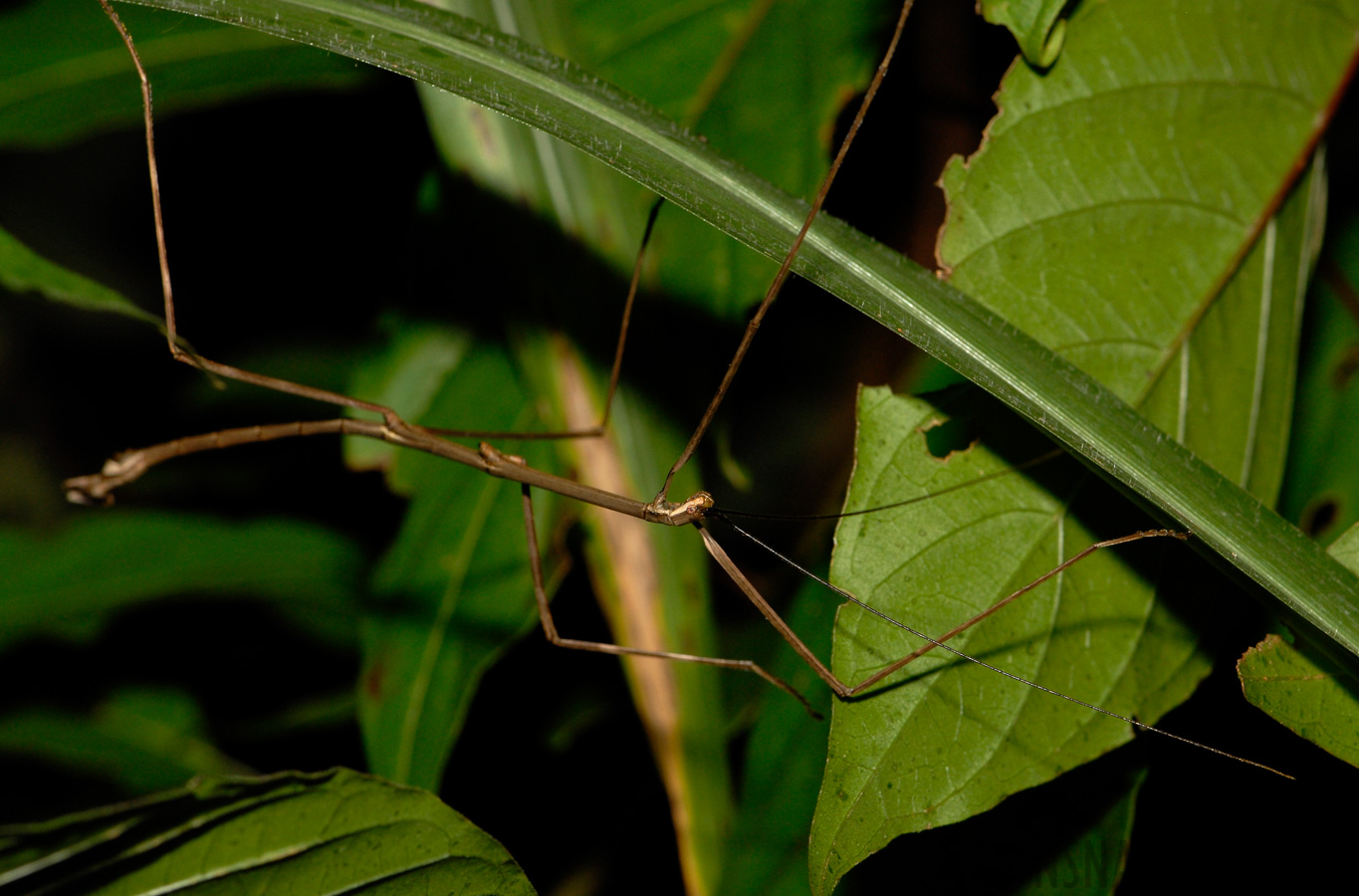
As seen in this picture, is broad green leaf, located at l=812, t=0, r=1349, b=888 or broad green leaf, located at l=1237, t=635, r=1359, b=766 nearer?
broad green leaf, located at l=1237, t=635, r=1359, b=766

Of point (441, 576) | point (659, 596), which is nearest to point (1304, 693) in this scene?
point (659, 596)

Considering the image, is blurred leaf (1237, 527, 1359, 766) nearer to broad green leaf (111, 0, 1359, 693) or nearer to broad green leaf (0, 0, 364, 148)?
broad green leaf (111, 0, 1359, 693)

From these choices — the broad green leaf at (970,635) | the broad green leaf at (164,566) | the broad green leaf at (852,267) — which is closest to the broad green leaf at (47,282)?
the broad green leaf at (852,267)

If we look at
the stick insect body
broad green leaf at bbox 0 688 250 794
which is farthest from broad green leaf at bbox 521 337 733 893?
broad green leaf at bbox 0 688 250 794

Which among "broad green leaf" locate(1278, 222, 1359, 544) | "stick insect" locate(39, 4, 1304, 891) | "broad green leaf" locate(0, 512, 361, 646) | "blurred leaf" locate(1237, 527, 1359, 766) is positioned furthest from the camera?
"broad green leaf" locate(0, 512, 361, 646)

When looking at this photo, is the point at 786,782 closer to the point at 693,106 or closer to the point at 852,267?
the point at 852,267

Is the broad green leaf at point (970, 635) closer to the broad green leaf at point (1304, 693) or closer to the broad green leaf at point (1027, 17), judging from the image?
the broad green leaf at point (1304, 693)
